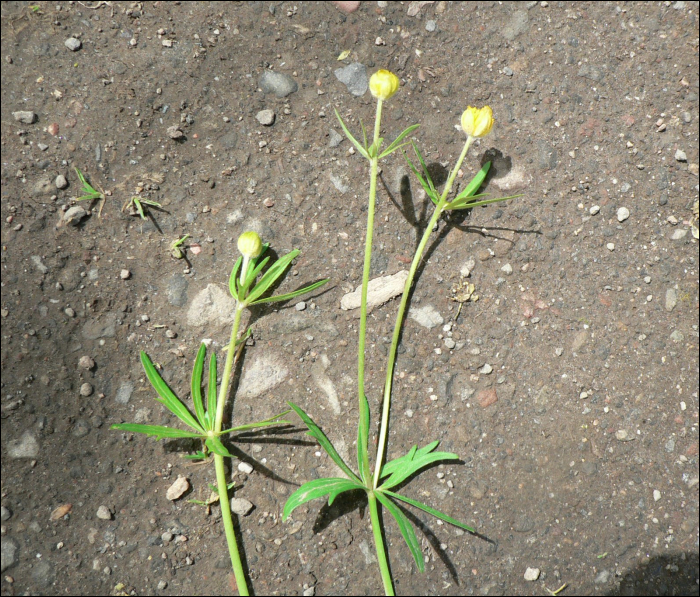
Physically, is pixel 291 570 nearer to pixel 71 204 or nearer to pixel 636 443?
pixel 636 443

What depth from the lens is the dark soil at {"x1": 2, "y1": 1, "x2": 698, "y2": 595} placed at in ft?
5.70

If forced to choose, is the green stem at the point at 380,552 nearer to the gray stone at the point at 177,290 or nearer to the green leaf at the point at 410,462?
the green leaf at the point at 410,462

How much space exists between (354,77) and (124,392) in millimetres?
1415

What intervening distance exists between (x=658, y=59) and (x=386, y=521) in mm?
2033

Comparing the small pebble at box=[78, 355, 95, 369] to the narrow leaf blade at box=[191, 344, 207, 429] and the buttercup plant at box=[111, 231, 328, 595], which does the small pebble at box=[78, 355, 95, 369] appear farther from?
the narrow leaf blade at box=[191, 344, 207, 429]

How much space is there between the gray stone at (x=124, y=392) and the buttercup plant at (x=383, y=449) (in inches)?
22.1

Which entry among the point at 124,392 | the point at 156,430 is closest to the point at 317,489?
the point at 156,430

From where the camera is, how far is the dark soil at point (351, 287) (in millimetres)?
1737

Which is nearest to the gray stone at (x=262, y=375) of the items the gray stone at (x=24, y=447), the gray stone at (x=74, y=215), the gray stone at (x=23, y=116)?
the gray stone at (x=24, y=447)

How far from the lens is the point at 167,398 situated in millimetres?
1714

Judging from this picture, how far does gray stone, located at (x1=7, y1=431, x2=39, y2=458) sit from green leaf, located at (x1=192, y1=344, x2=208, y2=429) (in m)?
0.53

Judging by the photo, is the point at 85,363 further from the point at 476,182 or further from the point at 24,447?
the point at 476,182

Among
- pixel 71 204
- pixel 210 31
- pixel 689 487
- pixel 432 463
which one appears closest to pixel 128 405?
pixel 71 204

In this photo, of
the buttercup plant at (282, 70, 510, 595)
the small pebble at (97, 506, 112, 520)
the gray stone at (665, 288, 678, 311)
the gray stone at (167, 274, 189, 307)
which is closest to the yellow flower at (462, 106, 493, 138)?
the buttercup plant at (282, 70, 510, 595)
